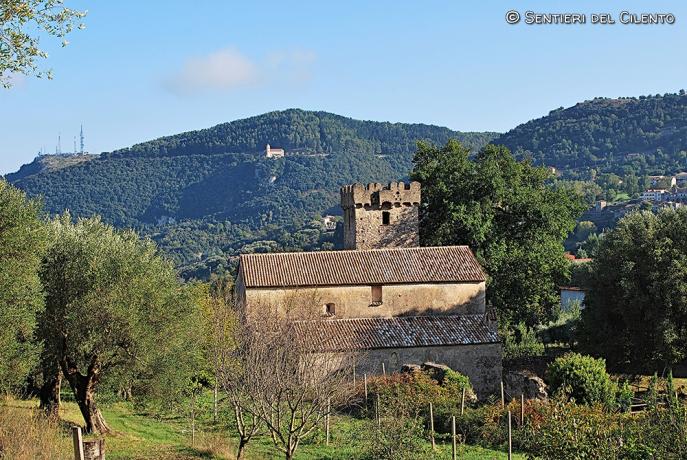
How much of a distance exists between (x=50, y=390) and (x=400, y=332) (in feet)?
45.4

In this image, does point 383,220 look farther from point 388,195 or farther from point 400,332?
point 400,332

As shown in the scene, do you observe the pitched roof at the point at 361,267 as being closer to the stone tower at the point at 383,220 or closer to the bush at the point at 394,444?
the stone tower at the point at 383,220

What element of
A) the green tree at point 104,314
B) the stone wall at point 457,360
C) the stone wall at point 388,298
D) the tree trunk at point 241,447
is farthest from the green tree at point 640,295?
the green tree at point 104,314

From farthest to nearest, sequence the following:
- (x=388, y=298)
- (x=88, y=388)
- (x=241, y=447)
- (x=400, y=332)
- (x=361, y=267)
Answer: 1. (x=361, y=267)
2. (x=388, y=298)
3. (x=400, y=332)
4. (x=88, y=388)
5. (x=241, y=447)

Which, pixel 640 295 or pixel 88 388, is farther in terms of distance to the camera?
pixel 640 295

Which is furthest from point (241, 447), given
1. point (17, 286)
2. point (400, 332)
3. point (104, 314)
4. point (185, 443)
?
point (400, 332)

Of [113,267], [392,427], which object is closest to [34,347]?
[113,267]

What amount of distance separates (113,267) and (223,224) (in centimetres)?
14908

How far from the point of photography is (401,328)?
1297 inches

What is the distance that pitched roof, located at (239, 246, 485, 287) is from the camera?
112 feet

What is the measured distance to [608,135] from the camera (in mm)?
189625

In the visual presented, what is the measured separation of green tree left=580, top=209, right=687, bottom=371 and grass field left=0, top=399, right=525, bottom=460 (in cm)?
1178

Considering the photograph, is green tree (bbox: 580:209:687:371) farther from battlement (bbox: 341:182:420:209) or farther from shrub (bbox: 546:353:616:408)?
battlement (bbox: 341:182:420:209)

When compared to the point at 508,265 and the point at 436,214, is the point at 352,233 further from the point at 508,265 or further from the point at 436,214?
the point at 508,265
